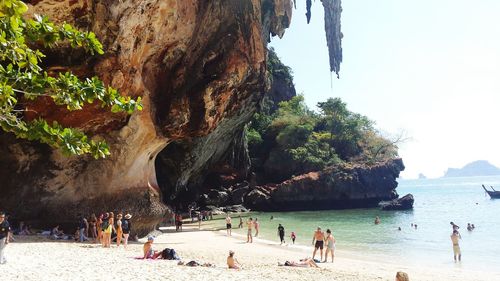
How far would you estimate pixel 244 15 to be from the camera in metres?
20.5

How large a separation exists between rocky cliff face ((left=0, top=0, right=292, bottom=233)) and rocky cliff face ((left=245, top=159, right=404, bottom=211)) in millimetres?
23436

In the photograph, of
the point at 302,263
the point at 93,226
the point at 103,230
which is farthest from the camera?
the point at 93,226

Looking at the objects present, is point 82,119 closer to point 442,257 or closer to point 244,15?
point 244,15

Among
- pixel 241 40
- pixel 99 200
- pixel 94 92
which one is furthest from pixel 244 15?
pixel 94 92

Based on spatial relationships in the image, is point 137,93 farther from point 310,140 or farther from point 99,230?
point 310,140

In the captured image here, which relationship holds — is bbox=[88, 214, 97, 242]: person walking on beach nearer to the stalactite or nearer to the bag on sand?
the bag on sand

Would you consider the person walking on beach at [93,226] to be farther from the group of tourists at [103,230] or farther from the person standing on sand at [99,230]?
the person standing on sand at [99,230]

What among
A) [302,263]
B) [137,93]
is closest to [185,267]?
[302,263]

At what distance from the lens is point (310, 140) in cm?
4775

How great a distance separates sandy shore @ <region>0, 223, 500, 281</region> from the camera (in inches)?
320

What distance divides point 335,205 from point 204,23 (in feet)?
108

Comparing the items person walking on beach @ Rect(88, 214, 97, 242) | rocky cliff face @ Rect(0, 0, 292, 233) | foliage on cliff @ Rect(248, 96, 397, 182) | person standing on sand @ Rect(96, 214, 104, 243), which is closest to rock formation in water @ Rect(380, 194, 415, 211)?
foliage on cliff @ Rect(248, 96, 397, 182)

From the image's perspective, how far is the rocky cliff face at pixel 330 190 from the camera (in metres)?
43.2

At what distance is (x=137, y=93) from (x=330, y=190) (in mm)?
32748
